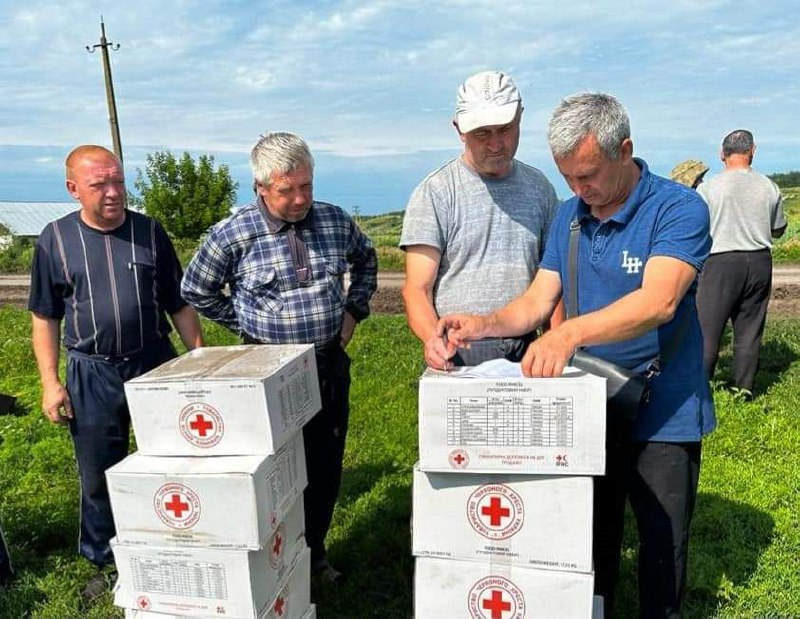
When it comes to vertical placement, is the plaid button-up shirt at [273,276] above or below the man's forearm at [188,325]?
above

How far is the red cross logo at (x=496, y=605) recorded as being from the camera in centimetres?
216

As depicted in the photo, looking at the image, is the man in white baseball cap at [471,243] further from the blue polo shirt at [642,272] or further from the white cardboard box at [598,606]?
the white cardboard box at [598,606]

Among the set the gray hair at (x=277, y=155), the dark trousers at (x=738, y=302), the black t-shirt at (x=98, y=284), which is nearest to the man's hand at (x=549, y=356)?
the gray hair at (x=277, y=155)

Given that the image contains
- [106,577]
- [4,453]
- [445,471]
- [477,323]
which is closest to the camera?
[445,471]

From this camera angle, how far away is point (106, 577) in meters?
3.42

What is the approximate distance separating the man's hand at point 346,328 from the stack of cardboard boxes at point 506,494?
1.16m

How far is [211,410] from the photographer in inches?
87.8

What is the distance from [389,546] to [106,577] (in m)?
1.36

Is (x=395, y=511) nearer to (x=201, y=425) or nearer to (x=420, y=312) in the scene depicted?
(x=420, y=312)

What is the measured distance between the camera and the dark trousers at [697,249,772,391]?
18.6ft

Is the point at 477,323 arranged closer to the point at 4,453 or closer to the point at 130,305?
the point at 130,305

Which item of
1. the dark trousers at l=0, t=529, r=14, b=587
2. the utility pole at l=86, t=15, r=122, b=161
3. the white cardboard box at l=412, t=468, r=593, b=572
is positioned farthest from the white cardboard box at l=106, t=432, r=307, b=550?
the utility pole at l=86, t=15, r=122, b=161

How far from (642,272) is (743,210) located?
13.1ft

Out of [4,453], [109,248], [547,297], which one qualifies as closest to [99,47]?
[4,453]
